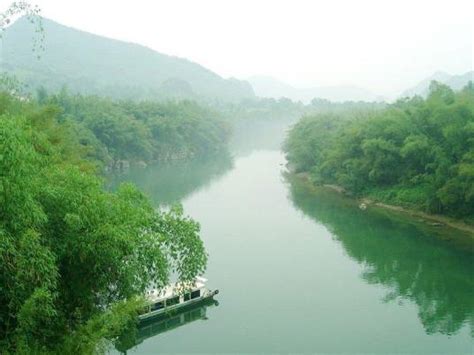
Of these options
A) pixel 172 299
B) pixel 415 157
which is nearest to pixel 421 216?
pixel 415 157

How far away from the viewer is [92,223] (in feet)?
20.4

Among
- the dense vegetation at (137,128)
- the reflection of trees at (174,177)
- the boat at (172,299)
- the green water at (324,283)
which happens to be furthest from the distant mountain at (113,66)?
the boat at (172,299)

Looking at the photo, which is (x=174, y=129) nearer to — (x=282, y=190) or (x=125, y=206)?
(x=282, y=190)

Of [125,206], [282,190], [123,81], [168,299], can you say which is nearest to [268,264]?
[168,299]

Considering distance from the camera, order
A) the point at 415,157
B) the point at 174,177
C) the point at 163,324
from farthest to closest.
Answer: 1. the point at 174,177
2. the point at 415,157
3. the point at 163,324

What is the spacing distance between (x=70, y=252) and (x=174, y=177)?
96.5 feet

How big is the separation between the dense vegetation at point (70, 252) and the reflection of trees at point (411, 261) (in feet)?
26.2

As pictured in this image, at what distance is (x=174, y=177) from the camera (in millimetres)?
35469

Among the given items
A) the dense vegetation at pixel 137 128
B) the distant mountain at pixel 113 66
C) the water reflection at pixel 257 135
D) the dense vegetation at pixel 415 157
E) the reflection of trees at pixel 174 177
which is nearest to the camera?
the dense vegetation at pixel 415 157

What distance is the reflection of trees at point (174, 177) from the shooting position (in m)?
29.0

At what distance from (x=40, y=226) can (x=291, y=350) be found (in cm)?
693

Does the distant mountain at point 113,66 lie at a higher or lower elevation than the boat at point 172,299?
higher

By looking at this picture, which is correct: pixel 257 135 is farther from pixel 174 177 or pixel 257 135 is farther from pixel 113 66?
pixel 113 66

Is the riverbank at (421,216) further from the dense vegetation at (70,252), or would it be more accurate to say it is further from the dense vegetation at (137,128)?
the dense vegetation at (137,128)
